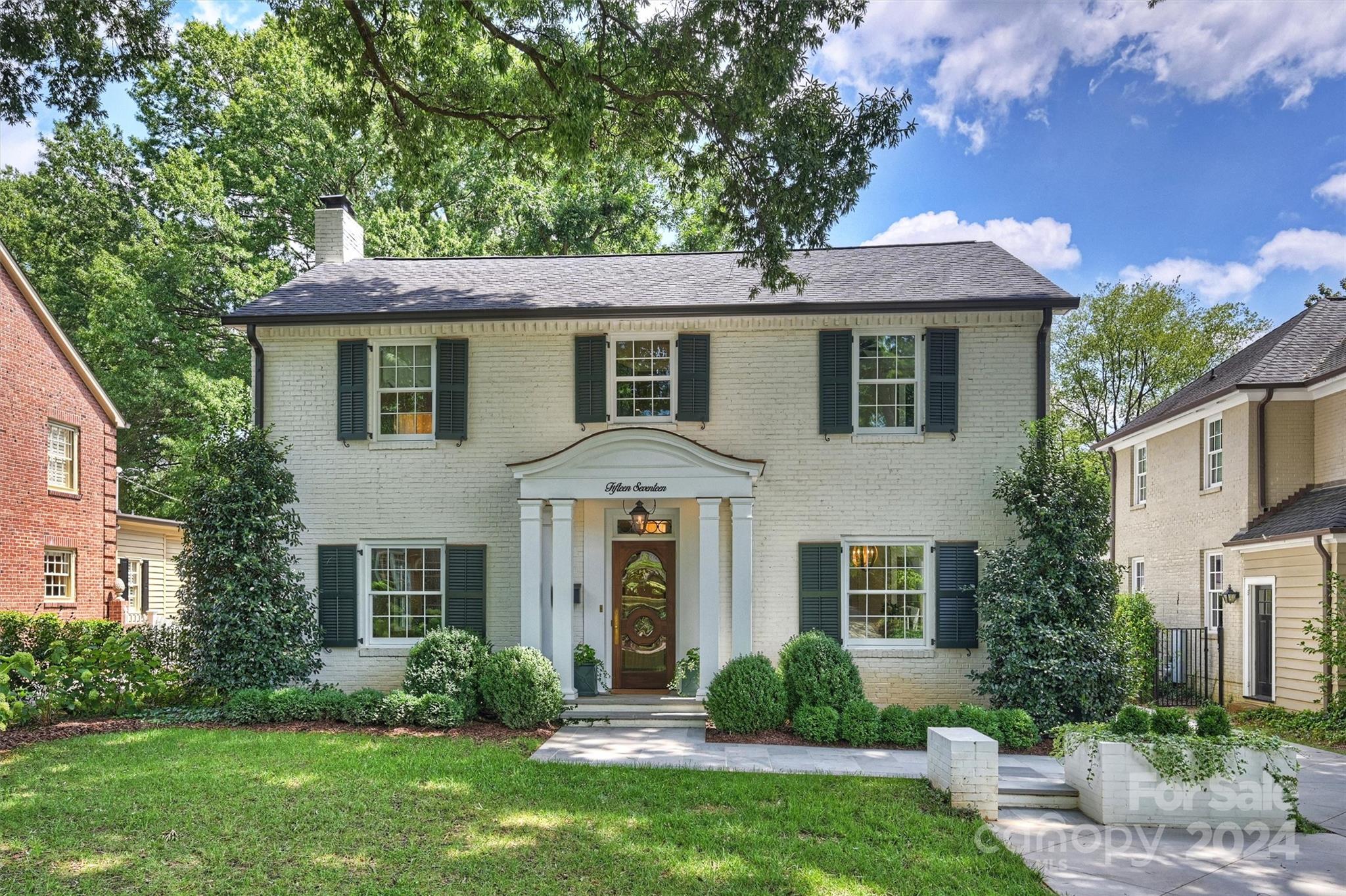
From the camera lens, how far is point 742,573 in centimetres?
1125

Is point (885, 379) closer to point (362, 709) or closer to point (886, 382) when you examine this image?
point (886, 382)

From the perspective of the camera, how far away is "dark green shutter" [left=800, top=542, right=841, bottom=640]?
11.7m

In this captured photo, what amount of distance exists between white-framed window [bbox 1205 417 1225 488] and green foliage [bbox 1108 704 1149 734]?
960 centimetres

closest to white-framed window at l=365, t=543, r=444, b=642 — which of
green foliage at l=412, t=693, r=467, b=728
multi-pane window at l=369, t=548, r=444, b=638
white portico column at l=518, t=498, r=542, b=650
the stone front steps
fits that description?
multi-pane window at l=369, t=548, r=444, b=638

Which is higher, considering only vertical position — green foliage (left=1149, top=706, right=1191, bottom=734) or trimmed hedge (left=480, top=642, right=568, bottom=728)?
green foliage (left=1149, top=706, right=1191, bottom=734)

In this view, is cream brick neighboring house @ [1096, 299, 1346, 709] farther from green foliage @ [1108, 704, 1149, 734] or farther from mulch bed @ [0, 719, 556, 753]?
mulch bed @ [0, 719, 556, 753]

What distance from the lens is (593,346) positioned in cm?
1220

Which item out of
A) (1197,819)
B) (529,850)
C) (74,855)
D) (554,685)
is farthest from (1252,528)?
(74,855)

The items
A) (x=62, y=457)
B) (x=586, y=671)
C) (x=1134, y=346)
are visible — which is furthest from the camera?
(x=1134, y=346)

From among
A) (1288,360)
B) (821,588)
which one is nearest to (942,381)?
(821,588)

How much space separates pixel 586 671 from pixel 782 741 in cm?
301

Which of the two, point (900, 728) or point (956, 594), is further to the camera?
point (956, 594)

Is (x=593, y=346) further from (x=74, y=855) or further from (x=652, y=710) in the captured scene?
(x=74, y=855)

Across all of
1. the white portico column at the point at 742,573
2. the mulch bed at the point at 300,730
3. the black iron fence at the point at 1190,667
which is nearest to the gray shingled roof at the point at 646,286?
the white portico column at the point at 742,573
